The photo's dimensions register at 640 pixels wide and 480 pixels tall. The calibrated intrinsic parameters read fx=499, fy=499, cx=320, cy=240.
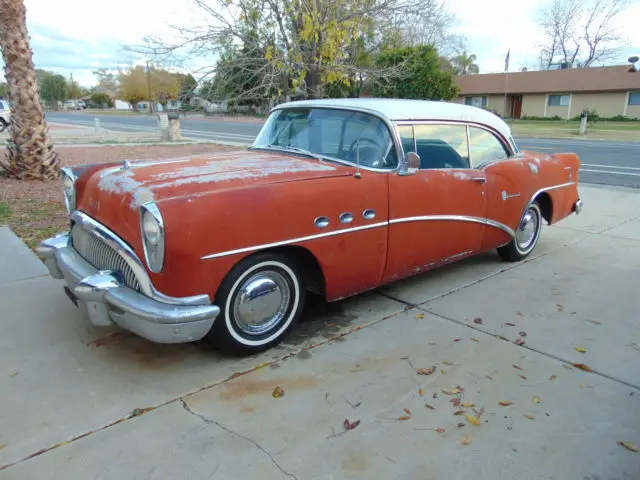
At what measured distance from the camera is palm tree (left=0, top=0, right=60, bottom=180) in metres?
8.62

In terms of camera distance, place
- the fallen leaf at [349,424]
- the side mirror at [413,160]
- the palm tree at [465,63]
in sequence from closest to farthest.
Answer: the fallen leaf at [349,424] → the side mirror at [413,160] → the palm tree at [465,63]

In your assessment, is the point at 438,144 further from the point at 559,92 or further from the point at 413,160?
the point at 559,92

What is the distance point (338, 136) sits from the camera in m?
3.98

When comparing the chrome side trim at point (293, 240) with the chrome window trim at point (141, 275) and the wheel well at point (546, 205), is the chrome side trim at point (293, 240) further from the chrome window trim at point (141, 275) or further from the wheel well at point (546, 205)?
the wheel well at point (546, 205)

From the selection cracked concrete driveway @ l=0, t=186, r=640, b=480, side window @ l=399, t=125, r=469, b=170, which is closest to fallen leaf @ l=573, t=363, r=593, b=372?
cracked concrete driveway @ l=0, t=186, r=640, b=480

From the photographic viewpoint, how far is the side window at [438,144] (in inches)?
158

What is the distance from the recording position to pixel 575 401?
9.36 feet

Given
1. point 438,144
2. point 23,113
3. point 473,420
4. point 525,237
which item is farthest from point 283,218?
point 23,113

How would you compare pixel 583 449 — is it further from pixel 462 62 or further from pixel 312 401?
pixel 462 62

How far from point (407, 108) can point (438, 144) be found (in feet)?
1.45

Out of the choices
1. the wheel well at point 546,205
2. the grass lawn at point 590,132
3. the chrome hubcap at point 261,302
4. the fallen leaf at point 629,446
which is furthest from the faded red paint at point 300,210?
the grass lawn at point 590,132

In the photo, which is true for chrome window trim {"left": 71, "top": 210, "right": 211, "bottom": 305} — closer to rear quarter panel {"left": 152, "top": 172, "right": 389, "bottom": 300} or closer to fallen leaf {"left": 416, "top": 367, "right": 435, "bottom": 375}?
rear quarter panel {"left": 152, "top": 172, "right": 389, "bottom": 300}

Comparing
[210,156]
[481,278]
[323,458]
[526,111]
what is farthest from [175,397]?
[526,111]

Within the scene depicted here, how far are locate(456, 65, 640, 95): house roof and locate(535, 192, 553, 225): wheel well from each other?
34991 millimetres
